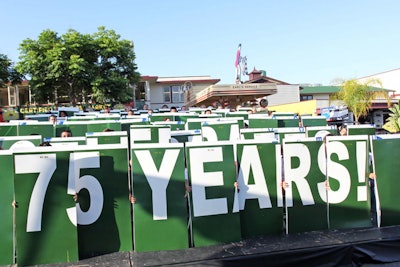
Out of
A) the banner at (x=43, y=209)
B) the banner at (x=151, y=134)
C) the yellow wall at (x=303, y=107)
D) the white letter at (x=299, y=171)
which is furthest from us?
the yellow wall at (x=303, y=107)

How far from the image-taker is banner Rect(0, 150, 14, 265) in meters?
3.35

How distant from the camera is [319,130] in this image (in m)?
7.39

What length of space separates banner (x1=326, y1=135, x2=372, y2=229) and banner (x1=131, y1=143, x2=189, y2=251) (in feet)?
6.30

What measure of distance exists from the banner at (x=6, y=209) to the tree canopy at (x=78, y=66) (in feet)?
52.0

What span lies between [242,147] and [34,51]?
718 inches

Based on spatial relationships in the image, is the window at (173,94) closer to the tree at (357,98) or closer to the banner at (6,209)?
the tree at (357,98)

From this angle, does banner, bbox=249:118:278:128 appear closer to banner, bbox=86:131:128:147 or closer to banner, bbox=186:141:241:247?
banner, bbox=86:131:128:147

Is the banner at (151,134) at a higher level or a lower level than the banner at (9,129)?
lower

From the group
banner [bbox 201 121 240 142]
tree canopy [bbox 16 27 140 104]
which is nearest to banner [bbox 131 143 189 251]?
banner [bbox 201 121 240 142]

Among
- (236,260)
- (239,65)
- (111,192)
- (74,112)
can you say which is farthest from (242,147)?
(239,65)

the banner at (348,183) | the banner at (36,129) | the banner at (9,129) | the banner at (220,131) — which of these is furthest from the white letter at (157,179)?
the banner at (9,129)

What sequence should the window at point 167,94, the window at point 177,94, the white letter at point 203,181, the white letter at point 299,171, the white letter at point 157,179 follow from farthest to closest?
the window at point 177,94 < the window at point 167,94 < the white letter at point 299,171 < the white letter at point 203,181 < the white letter at point 157,179

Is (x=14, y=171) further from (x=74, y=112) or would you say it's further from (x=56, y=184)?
(x=74, y=112)

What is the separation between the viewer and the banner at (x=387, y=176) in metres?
4.31
